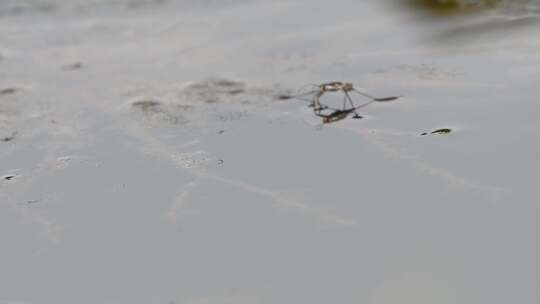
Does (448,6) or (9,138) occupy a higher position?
(448,6)

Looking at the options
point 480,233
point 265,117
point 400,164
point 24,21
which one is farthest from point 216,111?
point 24,21

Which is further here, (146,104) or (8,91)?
(8,91)

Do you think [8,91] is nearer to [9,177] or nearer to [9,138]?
[9,138]

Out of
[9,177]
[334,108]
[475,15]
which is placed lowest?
[9,177]

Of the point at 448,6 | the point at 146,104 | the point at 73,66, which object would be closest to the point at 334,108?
the point at 146,104

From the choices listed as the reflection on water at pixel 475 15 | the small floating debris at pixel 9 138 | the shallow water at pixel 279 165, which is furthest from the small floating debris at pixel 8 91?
the reflection on water at pixel 475 15

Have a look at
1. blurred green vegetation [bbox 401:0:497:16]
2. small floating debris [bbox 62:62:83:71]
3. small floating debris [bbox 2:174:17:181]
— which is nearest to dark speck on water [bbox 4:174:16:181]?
small floating debris [bbox 2:174:17:181]
